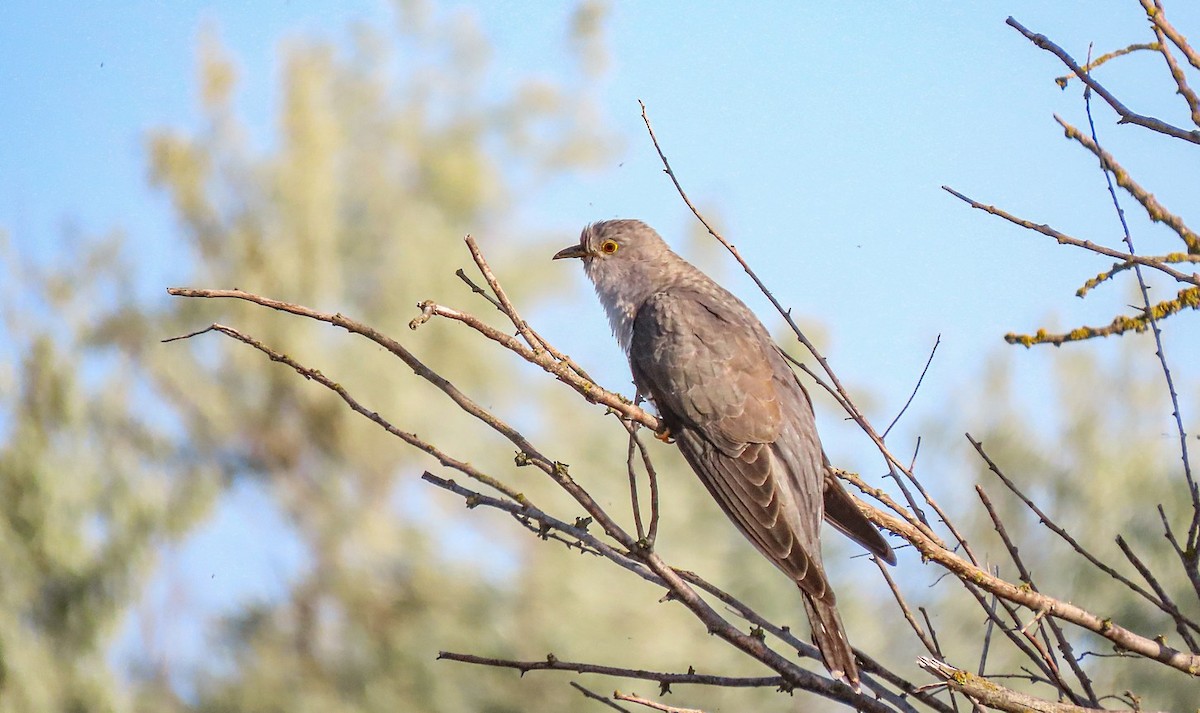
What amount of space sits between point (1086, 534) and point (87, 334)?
9998 mm

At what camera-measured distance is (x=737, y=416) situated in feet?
13.4

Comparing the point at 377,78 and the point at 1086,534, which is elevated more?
the point at 377,78

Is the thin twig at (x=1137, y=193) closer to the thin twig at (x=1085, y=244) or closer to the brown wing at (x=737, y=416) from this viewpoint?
the thin twig at (x=1085, y=244)

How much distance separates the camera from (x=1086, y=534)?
10.7 meters

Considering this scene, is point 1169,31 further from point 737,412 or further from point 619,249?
point 619,249

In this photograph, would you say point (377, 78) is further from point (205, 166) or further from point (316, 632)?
point (316, 632)

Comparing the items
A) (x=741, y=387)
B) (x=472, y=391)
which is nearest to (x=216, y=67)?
(x=472, y=391)

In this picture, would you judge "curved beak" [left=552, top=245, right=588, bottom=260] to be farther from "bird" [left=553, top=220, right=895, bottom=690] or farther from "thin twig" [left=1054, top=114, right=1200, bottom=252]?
"thin twig" [left=1054, top=114, right=1200, bottom=252]

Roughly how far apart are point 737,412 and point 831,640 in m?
1.33

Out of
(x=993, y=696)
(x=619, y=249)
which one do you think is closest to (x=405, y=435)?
(x=993, y=696)

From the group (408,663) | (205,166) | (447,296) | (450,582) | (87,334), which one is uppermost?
(205,166)

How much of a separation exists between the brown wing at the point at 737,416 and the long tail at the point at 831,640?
0.87 ft

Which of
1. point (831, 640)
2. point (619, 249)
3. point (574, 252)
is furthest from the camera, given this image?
point (574, 252)

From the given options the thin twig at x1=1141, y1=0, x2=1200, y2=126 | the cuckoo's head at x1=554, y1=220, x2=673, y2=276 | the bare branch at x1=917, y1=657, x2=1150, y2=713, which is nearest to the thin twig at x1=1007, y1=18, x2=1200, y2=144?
the thin twig at x1=1141, y1=0, x2=1200, y2=126
